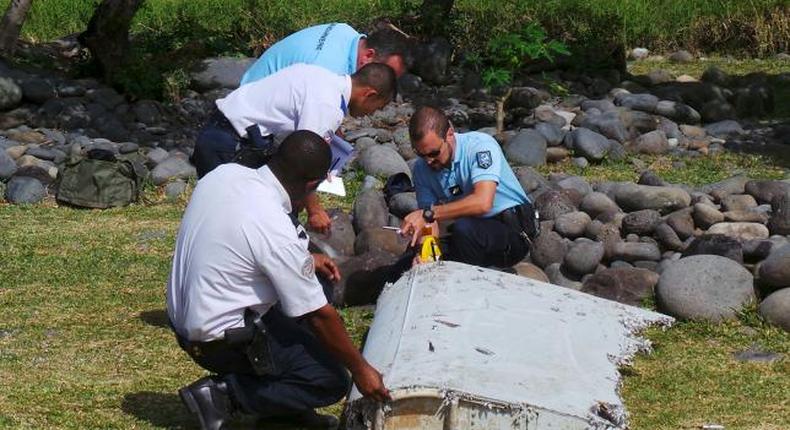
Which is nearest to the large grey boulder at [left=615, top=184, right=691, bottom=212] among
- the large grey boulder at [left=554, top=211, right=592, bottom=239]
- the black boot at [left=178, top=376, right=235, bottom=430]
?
the large grey boulder at [left=554, top=211, right=592, bottom=239]

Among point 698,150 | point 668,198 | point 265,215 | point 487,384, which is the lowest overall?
point 698,150

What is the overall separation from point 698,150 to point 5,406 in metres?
8.26

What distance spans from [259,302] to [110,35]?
10.0 meters

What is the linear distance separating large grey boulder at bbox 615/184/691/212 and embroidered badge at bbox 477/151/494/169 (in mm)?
1806

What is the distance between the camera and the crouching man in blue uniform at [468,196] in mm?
7238

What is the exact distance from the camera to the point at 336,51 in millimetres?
7227

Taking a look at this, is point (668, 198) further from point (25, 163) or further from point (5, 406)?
point (25, 163)

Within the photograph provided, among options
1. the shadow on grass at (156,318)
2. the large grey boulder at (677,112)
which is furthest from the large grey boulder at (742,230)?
the large grey boulder at (677,112)

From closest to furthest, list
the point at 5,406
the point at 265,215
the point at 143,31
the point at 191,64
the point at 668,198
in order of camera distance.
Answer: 1. the point at 265,215
2. the point at 5,406
3. the point at 668,198
4. the point at 191,64
5. the point at 143,31

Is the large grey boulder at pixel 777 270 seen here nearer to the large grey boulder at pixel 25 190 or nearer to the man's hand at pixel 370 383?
the man's hand at pixel 370 383

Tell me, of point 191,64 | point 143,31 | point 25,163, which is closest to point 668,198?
point 25,163

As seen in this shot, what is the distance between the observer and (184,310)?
5398mm

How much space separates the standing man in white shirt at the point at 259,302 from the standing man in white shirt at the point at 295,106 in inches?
40.9

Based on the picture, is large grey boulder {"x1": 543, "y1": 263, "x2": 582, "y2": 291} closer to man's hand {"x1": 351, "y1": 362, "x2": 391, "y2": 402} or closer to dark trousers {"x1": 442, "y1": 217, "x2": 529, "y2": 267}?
dark trousers {"x1": 442, "y1": 217, "x2": 529, "y2": 267}
